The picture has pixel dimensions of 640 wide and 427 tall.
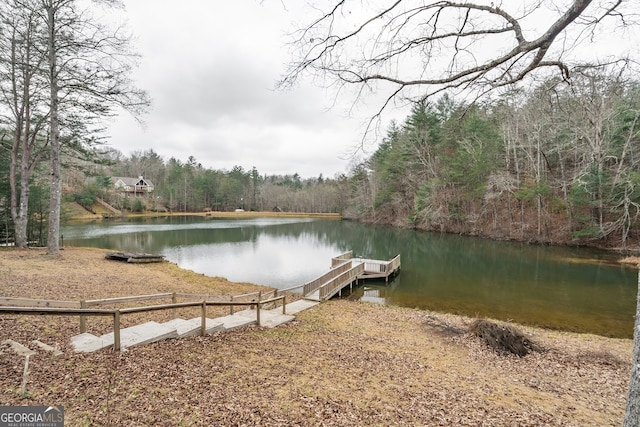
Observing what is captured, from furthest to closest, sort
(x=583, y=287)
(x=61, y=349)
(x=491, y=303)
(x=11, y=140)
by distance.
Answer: (x=11, y=140), (x=583, y=287), (x=491, y=303), (x=61, y=349)

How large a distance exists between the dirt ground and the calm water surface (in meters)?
4.20

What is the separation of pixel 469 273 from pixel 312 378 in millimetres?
15581

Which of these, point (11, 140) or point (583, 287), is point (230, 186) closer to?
point (11, 140)

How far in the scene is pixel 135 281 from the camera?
10.5 m

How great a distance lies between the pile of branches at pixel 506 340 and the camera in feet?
20.6

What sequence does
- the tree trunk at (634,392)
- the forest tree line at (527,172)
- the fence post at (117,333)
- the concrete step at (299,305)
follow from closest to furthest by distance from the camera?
the tree trunk at (634,392) → the fence post at (117,333) → the concrete step at (299,305) → the forest tree line at (527,172)

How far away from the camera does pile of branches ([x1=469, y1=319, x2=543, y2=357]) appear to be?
20.6 ft

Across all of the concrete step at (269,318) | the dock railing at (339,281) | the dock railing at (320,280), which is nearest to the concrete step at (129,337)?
the concrete step at (269,318)

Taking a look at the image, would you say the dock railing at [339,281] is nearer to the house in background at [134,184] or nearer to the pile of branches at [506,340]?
the pile of branches at [506,340]

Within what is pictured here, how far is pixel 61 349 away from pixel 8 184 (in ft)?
59.4

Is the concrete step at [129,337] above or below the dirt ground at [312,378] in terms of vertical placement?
above

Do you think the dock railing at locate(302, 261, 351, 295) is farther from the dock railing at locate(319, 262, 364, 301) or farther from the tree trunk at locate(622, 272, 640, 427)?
the tree trunk at locate(622, 272, 640, 427)

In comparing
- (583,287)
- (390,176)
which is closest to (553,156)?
(583,287)

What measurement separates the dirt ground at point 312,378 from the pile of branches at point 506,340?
0.19 m
